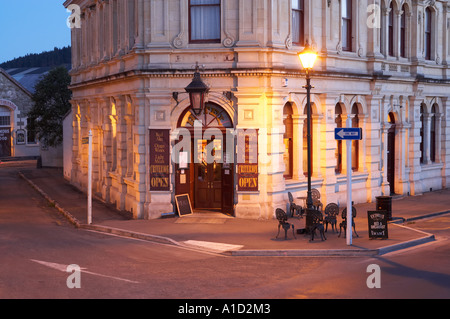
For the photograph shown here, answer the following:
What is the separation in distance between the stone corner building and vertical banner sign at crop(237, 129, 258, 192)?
0.43 ft

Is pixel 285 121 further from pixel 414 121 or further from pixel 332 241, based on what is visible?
pixel 414 121

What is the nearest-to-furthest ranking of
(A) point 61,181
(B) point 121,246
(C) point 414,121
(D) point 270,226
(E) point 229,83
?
(B) point 121,246 < (D) point 270,226 < (E) point 229,83 < (C) point 414,121 < (A) point 61,181

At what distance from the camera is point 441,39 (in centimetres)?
3203

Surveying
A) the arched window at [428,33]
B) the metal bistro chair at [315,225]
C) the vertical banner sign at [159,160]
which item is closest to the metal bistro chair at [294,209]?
the metal bistro chair at [315,225]

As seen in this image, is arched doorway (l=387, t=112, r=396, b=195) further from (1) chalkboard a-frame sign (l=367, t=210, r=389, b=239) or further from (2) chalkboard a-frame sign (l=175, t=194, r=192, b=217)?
(1) chalkboard a-frame sign (l=367, t=210, r=389, b=239)

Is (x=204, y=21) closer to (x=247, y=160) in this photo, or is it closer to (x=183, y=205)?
(x=247, y=160)

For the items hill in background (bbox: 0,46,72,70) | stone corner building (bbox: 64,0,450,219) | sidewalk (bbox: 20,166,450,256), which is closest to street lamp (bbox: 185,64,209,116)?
stone corner building (bbox: 64,0,450,219)

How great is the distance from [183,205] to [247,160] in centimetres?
270

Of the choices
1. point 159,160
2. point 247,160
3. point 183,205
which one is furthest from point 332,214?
point 159,160

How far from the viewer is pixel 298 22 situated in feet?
76.3

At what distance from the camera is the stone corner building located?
70.6 feet

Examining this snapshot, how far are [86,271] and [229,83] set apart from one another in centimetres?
952

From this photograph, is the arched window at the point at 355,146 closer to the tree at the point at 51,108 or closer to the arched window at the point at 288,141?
the arched window at the point at 288,141

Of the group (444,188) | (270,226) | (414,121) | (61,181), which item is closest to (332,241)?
(270,226)
